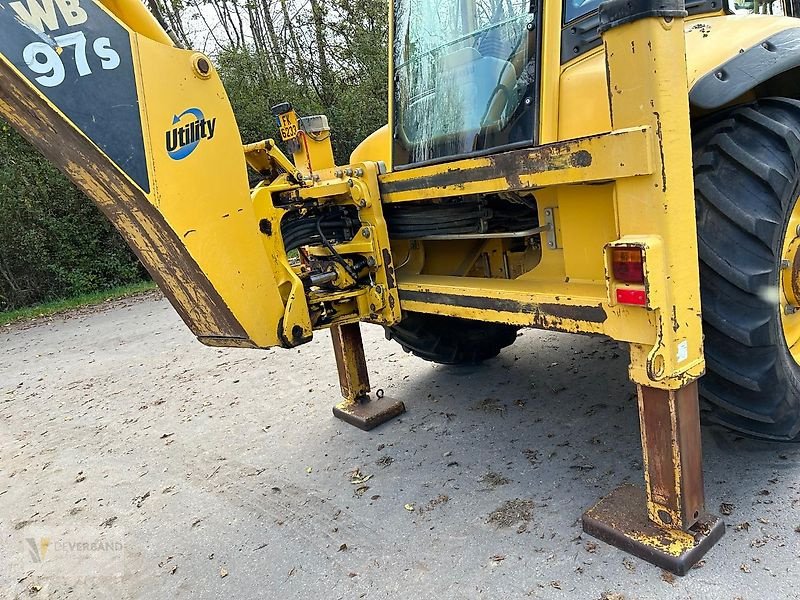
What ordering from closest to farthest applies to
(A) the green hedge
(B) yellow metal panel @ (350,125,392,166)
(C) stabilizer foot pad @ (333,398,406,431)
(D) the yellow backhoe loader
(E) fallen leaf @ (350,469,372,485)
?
(D) the yellow backhoe loader
(E) fallen leaf @ (350,469,372,485)
(B) yellow metal panel @ (350,125,392,166)
(C) stabilizer foot pad @ (333,398,406,431)
(A) the green hedge

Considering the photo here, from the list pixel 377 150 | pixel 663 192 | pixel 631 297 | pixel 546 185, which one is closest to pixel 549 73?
pixel 546 185

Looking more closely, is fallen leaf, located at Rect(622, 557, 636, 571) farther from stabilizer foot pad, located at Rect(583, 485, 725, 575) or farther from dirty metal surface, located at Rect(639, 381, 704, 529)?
dirty metal surface, located at Rect(639, 381, 704, 529)

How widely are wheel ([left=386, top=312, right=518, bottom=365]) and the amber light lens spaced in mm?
1788

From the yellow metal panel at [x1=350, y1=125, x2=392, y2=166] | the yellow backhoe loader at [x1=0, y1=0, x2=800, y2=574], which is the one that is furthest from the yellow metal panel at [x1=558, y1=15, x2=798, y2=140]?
the yellow metal panel at [x1=350, y1=125, x2=392, y2=166]

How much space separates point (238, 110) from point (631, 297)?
10.5 m

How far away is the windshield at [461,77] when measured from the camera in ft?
7.59

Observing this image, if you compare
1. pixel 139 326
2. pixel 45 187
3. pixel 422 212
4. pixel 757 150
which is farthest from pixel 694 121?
pixel 45 187

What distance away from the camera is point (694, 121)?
218 centimetres

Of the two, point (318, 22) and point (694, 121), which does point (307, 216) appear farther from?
point (318, 22)

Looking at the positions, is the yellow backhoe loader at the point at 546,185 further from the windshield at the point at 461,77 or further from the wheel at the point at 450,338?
the wheel at the point at 450,338

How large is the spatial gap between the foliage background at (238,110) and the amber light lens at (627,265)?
1017cm

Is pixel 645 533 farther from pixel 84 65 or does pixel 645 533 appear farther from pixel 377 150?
pixel 84 65

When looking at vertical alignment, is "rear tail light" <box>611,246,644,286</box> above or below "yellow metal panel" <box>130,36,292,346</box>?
below

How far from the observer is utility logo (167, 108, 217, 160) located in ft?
7.33
